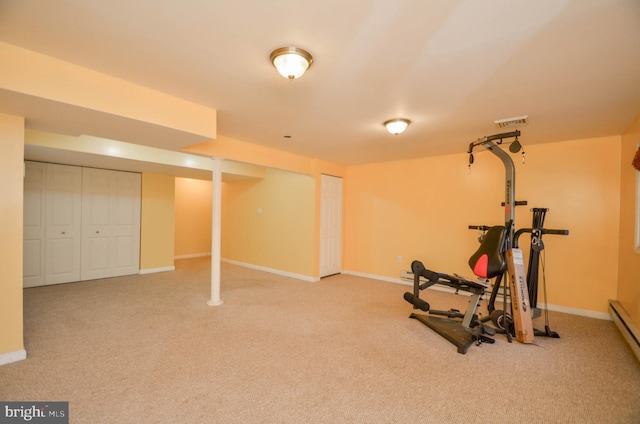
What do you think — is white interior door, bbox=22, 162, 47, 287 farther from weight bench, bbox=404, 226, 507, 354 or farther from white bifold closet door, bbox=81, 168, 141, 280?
weight bench, bbox=404, 226, 507, 354

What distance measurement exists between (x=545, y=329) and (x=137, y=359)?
414cm

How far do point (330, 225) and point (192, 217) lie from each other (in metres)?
4.43

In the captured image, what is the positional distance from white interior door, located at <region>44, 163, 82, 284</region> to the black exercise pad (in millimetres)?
5885

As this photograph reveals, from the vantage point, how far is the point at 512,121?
3.01 m

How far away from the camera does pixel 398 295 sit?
448cm

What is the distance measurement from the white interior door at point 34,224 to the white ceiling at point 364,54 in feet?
9.20

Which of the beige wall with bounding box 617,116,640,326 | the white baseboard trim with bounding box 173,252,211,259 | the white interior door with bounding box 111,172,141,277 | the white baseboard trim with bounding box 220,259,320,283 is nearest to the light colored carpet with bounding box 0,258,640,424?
the beige wall with bounding box 617,116,640,326

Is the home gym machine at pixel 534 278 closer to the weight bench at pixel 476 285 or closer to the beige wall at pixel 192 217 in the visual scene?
the weight bench at pixel 476 285

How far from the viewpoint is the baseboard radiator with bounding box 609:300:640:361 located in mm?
2525

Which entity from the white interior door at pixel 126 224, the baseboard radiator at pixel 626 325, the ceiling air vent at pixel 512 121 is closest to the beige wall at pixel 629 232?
the baseboard radiator at pixel 626 325

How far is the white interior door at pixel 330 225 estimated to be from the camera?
5.54m

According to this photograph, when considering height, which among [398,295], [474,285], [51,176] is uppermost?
[51,176]

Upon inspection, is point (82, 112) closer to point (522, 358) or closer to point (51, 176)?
point (51, 176)

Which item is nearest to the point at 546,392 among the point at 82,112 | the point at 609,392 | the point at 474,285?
the point at 609,392
